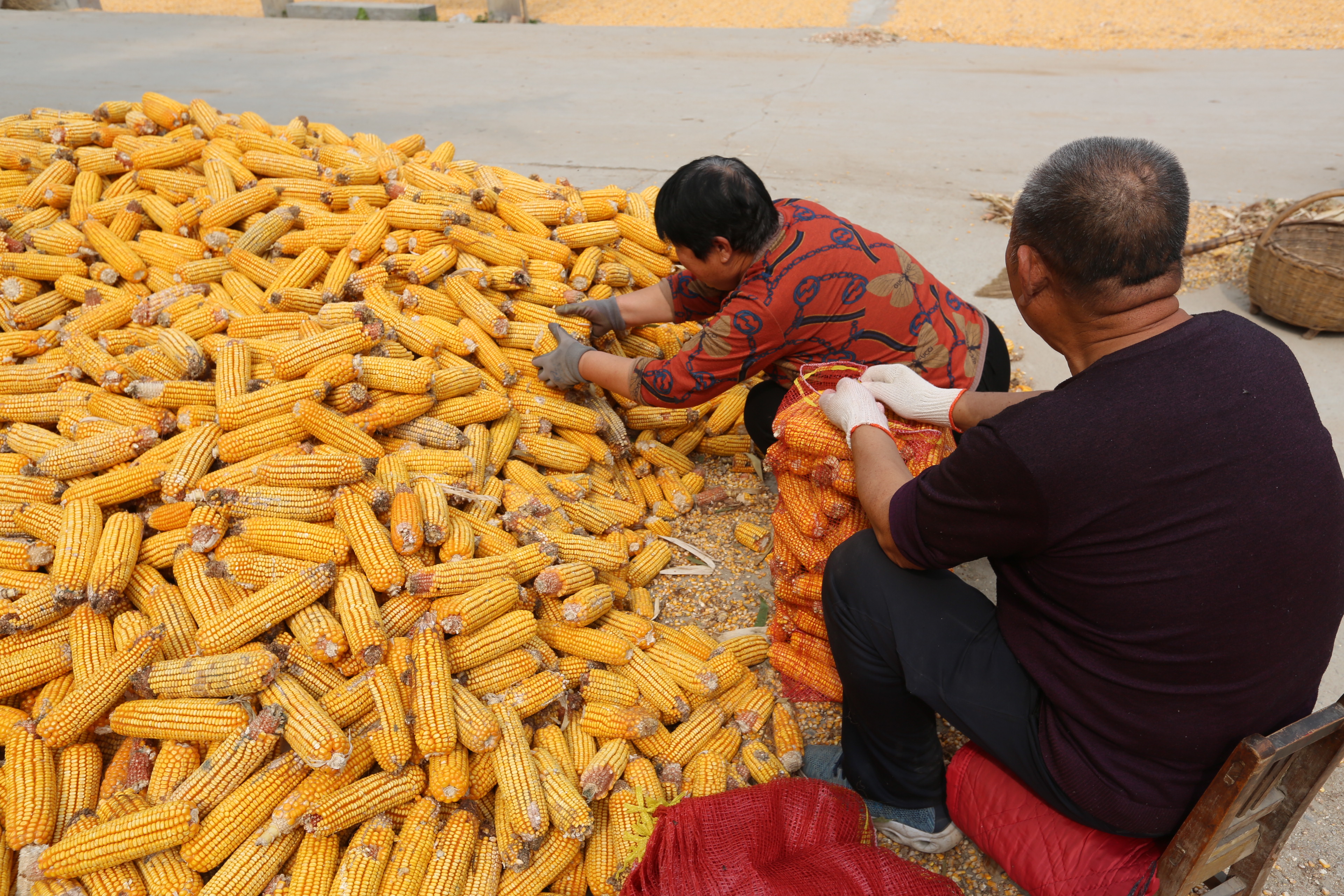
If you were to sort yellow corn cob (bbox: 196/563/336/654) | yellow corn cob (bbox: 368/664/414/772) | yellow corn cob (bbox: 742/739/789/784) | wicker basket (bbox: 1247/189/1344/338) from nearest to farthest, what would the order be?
yellow corn cob (bbox: 368/664/414/772)
yellow corn cob (bbox: 196/563/336/654)
yellow corn cob (bbox: 742/739/789/784)
wicker basket (bbox: 1247/189/1344/338)

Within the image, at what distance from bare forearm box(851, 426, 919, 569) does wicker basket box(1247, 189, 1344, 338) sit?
4.37 meters

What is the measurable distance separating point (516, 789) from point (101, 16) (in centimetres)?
2113

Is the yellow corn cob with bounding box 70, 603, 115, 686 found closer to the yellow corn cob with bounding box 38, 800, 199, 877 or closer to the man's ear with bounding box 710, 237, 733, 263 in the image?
the yellow corn cob with bounding box 38, 800, 199, 877

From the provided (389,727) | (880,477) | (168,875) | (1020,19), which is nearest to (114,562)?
(168,875)

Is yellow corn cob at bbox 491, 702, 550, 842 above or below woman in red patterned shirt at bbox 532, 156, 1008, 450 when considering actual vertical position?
below

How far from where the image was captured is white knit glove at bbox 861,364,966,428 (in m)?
2.77

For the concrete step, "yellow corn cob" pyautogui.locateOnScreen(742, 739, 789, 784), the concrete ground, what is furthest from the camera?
the concrete step

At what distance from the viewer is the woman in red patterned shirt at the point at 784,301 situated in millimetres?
3115

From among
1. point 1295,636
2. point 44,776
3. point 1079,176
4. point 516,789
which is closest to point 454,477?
point 516,789

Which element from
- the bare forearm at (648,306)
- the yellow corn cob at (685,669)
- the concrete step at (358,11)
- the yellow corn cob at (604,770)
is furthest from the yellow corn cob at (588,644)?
the concrete step at (358,11)

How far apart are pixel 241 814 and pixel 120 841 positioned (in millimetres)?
280

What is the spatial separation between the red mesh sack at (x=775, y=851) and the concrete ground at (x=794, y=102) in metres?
3.55

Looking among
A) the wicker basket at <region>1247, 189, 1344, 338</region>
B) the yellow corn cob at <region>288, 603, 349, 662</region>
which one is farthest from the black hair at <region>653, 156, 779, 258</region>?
the wicker basket at <region>1247, 189, 1344, 338</region>

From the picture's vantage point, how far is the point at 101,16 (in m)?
16.6
